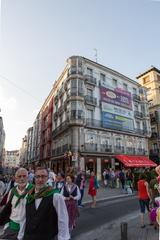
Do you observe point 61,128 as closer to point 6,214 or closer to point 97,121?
point 97,121

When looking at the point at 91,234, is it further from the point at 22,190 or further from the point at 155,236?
the point at 22,190

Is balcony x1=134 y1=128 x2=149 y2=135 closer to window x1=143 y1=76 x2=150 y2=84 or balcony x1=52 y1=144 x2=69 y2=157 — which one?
balcony x1=52 y1=144 x2=69 y2=157

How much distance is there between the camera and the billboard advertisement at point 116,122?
28.5 meters

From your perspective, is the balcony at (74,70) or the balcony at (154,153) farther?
the balcony at (154,153)

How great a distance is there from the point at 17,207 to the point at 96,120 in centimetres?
2493

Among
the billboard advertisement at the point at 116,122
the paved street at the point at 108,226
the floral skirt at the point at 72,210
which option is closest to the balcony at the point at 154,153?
the billboard advertisement at the point at 116,122

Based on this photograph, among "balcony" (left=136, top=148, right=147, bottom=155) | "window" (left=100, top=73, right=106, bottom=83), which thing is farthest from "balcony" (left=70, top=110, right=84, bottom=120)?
"balcony" (left=136, top=148, right=147, bottom=155)

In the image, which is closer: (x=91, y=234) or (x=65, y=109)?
(x=91, y=234)

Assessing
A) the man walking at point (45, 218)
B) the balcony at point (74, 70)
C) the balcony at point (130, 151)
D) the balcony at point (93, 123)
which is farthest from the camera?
the balcony at point (130, 151)

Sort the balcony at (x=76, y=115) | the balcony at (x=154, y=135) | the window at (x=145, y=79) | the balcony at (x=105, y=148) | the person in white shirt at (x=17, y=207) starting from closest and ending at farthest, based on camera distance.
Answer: the person in white shirt at (x=17, y=207)
the balcony at (x=76, y=115)
the balcony at (x=105, y=148)
the balcony at (x=154, y=135)
the window at (x=145, y=79)

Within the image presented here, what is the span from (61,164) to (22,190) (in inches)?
1039

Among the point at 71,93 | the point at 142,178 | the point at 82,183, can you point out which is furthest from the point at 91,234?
the point at 71,93

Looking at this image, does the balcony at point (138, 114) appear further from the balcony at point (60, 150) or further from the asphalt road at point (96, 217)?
the asphalt road at point (96, 217)

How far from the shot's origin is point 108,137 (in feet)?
92.3
